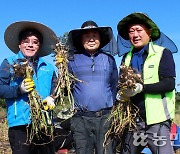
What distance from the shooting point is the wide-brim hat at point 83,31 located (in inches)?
160

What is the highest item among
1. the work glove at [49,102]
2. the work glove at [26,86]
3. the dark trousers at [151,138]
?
the work glove at [26,86]

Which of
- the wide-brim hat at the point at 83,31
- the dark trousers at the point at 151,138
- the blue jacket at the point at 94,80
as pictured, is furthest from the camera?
the wide-brim hat at the point at 83,31

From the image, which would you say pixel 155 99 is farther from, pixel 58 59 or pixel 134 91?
pixel 58 59

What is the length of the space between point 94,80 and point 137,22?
738 millimetres

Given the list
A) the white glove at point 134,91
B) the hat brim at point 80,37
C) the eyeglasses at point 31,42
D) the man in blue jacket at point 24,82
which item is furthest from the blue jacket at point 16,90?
the white glove at point 134,91

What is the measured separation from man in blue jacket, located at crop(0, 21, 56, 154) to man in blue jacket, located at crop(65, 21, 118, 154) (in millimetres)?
303

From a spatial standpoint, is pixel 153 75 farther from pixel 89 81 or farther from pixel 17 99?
pixel 17 99

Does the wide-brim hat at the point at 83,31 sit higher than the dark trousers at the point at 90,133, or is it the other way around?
the wide-brim hat at the point at 83,31

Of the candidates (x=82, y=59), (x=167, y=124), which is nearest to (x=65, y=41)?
(x=82, y=59)

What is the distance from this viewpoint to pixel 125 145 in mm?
3951

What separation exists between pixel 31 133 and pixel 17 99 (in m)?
0.37

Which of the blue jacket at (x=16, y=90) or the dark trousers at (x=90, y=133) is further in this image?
the dark trousers at (x=90, y=133)

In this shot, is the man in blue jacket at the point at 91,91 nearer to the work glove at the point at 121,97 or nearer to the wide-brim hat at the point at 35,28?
the work glove at the point at 121,97

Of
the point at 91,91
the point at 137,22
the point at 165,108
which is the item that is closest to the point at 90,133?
the point at 91,91
